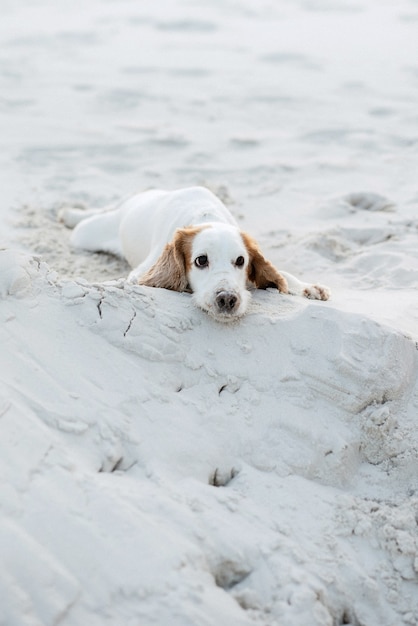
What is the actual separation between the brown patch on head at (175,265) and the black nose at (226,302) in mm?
565

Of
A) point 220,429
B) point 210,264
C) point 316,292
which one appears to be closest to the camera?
point 220,429

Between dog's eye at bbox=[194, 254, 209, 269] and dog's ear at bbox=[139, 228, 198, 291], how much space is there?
6 centimetres

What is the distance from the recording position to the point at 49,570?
238 cm

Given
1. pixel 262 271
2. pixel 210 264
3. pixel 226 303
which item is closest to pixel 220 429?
pixel 226 303

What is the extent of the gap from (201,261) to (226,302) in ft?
1.89

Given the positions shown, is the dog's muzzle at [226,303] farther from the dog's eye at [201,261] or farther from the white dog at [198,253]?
the dog's eye at [201,261]

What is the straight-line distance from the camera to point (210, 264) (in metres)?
4.33

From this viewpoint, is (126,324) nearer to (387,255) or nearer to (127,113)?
(387,255)

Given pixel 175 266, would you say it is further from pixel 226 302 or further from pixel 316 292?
pixel 316 292

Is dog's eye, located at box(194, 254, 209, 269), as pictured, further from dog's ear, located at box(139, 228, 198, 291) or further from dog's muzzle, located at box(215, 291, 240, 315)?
dog's muzzle, located at box(215, 291, 240, 315)

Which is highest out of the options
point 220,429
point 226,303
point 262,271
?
point 226,303

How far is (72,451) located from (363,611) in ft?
4.18

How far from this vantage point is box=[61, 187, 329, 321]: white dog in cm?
408

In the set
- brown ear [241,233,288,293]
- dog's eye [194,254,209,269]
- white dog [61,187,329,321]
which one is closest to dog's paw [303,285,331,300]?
white dog [61,187,329,321]
